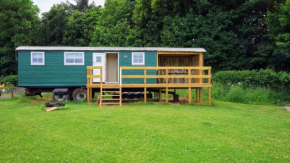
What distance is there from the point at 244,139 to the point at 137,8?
27170mm

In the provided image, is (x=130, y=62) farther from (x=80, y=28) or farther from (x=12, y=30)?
(x=12, y=30)

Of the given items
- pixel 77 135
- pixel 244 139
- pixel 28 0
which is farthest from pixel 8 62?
pixel 244 139

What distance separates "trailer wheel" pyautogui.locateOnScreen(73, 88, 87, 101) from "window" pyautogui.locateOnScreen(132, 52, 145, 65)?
10.7 ft

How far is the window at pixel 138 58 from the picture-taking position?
15.7 metres

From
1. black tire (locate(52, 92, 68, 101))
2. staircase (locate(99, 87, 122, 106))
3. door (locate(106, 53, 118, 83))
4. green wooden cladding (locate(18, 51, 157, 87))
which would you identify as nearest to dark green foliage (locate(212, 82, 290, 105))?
green wooden cladding (locate(18, 51, 157, 87))

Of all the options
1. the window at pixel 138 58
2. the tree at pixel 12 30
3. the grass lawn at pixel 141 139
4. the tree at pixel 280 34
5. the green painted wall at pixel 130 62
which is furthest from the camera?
the tree at pixel 12 30

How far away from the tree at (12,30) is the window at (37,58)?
2057 centimetres

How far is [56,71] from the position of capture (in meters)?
15.4

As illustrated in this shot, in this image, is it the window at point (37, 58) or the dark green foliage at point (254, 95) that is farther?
the dark green foliage at point (254, 95)

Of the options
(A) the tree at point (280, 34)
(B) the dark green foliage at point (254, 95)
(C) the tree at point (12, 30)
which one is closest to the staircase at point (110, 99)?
(B) the dark green foliage at point (254, 95)

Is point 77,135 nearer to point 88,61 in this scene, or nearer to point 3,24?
point 88,61

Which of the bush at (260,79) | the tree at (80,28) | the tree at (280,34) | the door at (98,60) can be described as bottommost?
the bush at (260,79)

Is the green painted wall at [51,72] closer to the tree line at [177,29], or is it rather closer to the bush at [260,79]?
the bush at [260,79]

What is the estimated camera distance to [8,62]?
3394cm
